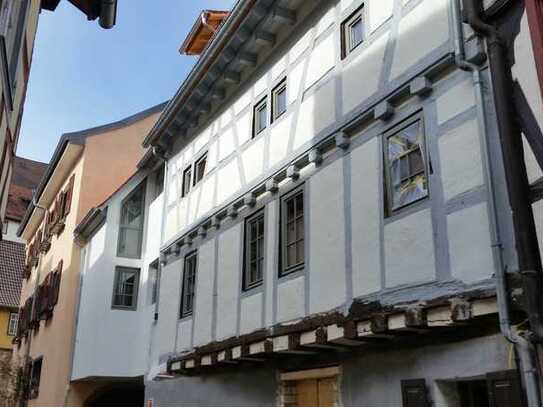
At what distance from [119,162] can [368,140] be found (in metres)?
12.3

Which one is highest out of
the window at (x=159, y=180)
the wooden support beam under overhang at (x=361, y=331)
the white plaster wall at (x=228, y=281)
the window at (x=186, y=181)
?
the window at (x=159, y=180)

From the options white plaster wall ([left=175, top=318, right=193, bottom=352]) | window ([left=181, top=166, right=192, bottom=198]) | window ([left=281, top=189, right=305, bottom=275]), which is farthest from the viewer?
window ([left=181, top=166, right=192, bottom=198])

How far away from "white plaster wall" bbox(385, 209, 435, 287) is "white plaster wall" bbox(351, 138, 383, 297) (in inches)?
8.1

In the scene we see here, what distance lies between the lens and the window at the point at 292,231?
887 cm

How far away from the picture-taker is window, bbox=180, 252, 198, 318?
11906mm

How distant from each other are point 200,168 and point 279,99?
3082 mm

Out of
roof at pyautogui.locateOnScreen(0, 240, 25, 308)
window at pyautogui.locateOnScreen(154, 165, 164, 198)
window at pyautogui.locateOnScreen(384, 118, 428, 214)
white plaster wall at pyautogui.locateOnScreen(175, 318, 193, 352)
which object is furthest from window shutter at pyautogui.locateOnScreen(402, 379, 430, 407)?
roof at pyautogui.locateOnScreen(0, 240, 25, 308)

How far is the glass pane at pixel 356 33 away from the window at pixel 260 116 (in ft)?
7.69

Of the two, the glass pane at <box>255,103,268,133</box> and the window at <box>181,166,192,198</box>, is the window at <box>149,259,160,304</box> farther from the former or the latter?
the glass pane at <box>255,103,268,133</box>

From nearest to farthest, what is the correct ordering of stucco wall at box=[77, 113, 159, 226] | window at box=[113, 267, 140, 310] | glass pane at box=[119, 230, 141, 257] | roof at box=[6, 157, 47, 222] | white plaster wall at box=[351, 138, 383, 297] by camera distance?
1. white plaster wall at box=[351, 138, 383, 297]
2. window at box=[113, 267, 140, 310]
3. glass pane at box=[119, 230, 141, 257]
4. stucco wall at box=[77, 113, 159, 226]
5. roof at box=[6, 157, 47, 222]

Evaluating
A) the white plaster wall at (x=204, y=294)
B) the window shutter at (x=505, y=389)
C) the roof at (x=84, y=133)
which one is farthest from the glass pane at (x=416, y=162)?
the roof at (x=84, y=133)

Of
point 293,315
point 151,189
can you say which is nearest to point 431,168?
point 293,315

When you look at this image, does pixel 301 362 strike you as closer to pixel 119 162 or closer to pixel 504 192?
pixel 504 192

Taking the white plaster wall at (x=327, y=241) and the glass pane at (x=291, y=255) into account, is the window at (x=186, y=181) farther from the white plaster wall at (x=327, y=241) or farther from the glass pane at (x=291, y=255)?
the white plaster wall at (x=327, y=241)
